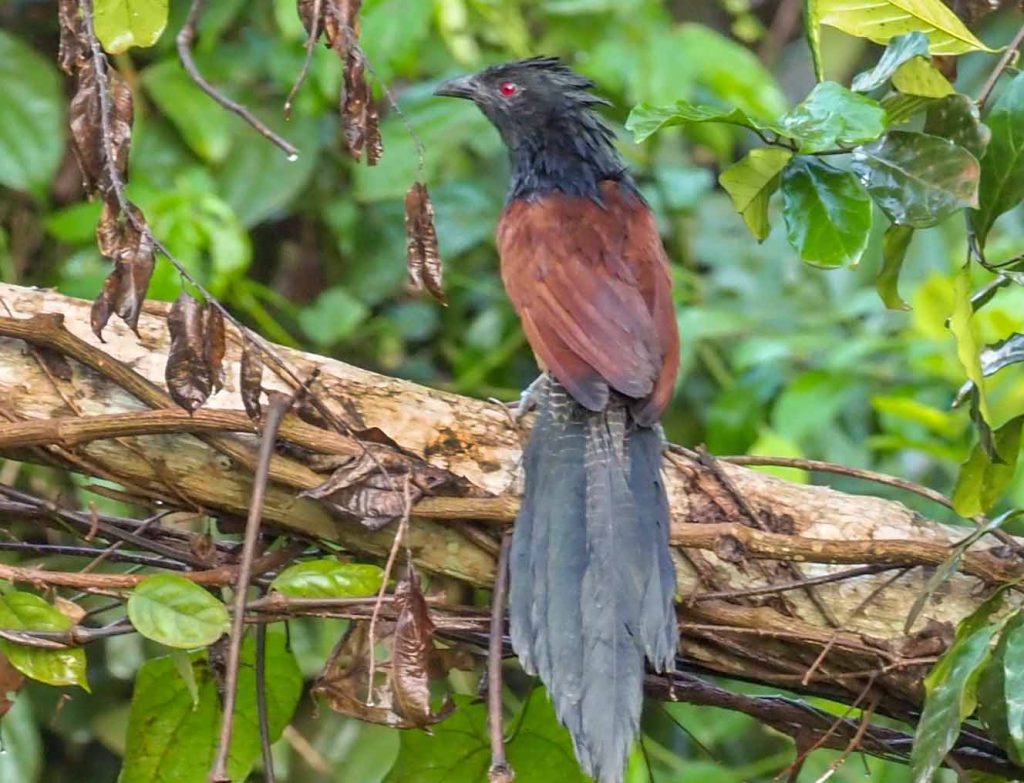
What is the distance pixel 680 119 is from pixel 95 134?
63cm

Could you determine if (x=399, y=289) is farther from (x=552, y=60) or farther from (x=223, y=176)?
(x=552, y=60)

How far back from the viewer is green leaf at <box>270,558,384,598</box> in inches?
59.8

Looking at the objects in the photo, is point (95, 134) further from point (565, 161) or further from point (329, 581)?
point (565, 161)

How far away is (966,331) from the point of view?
1436 mm

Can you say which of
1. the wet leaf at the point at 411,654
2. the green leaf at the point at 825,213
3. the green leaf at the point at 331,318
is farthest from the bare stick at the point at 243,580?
the green leaf at the point at 331,318

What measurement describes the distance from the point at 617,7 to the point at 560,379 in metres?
1.96

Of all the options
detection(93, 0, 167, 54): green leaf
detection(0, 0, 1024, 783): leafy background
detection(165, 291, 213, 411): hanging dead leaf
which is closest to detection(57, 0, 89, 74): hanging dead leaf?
detection(93, 0, 167, 54): green leaf

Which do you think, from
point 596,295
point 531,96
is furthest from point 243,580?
point 531,96

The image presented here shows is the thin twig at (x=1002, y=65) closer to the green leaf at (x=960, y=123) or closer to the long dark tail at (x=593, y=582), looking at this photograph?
the green leaf at (x=960, y=123)

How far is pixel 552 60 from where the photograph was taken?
272cm

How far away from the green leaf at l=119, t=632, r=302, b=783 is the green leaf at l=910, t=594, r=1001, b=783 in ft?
2.62

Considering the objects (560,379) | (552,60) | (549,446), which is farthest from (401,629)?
(552,60)

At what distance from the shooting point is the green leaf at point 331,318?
11.1ft

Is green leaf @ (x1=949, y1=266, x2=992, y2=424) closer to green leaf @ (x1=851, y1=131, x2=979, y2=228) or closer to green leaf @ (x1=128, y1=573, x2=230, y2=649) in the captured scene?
green leaf @ (x1=851, y1=131, x2=979, y2=228)
